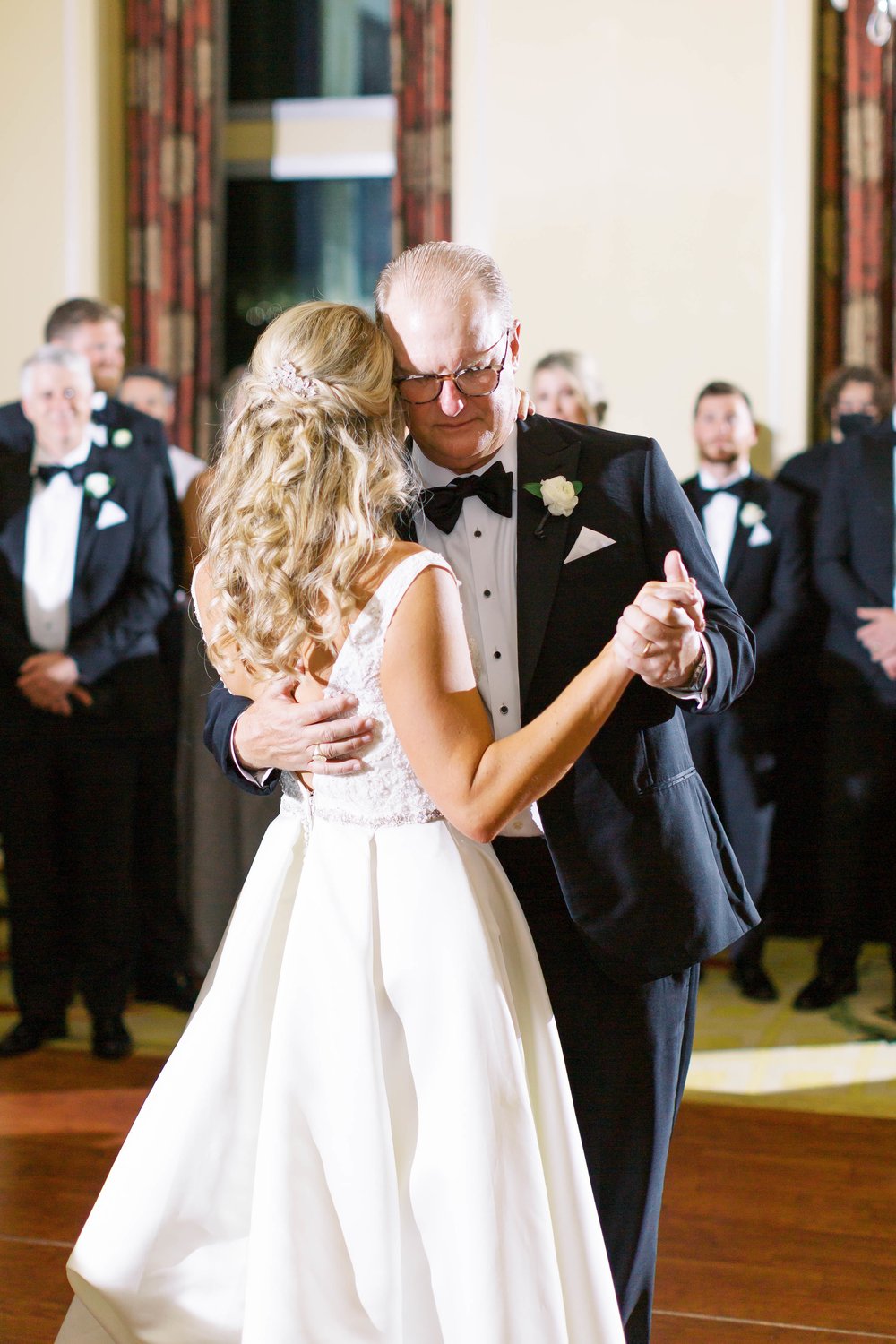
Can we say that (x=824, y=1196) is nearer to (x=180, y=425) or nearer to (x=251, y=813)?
(x=251, y=813)

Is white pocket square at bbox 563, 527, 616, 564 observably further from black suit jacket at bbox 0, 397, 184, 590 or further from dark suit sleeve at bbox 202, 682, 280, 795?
black suit jacket at bbox 0, 397, 184, 590

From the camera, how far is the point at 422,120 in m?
6.14

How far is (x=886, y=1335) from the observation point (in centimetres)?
258

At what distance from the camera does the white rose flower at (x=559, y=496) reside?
1978 millimetres

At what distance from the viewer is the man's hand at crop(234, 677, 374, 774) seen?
5.87 ft

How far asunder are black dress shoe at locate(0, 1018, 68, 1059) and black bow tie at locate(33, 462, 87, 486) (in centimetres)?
159

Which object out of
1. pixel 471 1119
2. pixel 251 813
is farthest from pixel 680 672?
pixel 251 813

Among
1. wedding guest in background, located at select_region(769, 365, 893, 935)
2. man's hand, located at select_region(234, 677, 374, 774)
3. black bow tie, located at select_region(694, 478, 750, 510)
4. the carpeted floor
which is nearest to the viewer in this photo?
man's hand, located at select_region(234, 677, 374, 774)

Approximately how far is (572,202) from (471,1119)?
4.76 meters

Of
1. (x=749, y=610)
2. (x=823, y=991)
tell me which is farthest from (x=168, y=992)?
(x=749, y=610)

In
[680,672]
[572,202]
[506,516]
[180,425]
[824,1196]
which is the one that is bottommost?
[824,1196]

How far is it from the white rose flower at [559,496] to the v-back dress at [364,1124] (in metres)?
0.30

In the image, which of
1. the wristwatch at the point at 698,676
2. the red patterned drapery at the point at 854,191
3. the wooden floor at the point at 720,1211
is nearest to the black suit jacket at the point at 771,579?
the red patterned drapery at the point at 854,191

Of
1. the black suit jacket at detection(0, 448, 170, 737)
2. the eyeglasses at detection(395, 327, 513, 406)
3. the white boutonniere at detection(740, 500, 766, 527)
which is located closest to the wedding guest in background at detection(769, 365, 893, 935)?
the white boutonniere at detection(740, 500, 766, 527)
